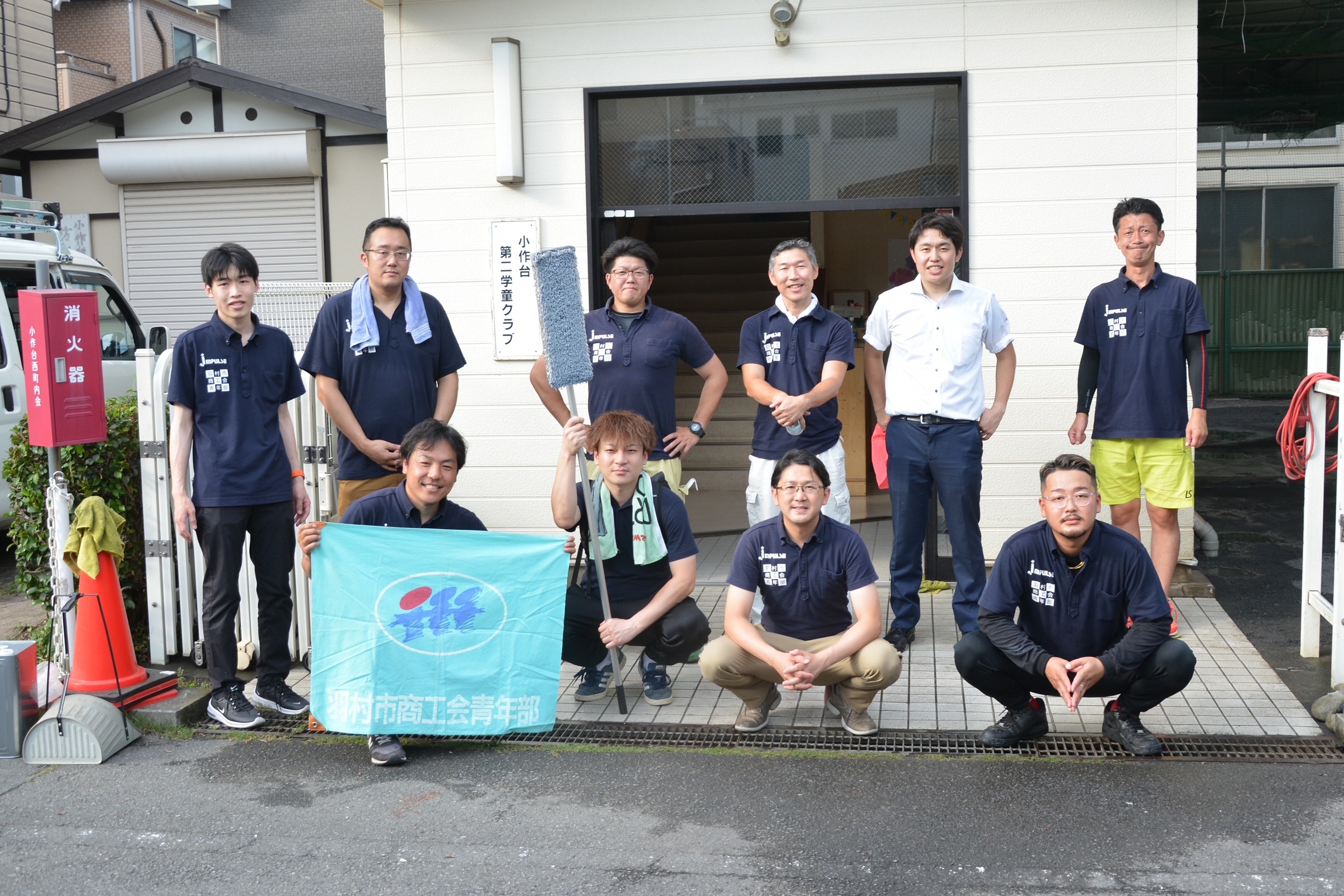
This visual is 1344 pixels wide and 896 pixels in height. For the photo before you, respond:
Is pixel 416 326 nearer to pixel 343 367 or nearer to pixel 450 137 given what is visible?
pixel 343 367

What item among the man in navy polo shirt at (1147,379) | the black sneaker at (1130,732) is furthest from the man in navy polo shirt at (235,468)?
the man in navy polo shirt at (1147,379)

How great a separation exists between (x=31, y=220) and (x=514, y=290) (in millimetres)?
3564

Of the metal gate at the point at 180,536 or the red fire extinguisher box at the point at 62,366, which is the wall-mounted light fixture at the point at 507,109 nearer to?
the metal gate at the point at 180,536

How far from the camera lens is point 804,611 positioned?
4551mm

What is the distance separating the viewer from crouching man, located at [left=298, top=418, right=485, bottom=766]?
4.45m

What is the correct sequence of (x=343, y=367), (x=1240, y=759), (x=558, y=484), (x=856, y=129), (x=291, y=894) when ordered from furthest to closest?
(x=856, y=129) < (x=343, y=367) < (x=558, y=484) < (x=1240, y=759) < (x=291, y=894)

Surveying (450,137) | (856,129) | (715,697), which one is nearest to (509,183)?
(450,137)

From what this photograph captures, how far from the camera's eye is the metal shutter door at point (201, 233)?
11805mm

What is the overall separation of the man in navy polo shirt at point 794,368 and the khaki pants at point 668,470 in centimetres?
33

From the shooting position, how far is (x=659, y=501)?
15.9 feet

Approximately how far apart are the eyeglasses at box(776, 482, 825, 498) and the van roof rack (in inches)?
228

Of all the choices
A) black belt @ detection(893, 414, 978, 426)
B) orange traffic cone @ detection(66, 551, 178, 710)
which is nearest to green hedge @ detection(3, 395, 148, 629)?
orange traffic cone @ detection(66, 551, 178, 710)

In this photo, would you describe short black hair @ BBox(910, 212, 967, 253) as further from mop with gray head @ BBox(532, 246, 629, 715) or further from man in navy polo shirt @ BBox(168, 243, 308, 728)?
man in navy polo shirt @ BBox(168, 243, 308, 728)

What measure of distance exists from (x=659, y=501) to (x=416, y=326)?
127cm
